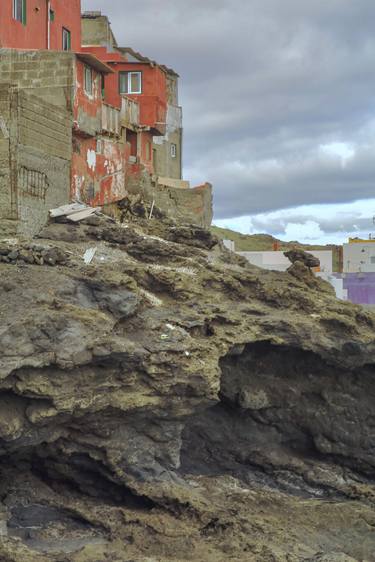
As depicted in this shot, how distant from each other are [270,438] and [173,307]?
5613 mm

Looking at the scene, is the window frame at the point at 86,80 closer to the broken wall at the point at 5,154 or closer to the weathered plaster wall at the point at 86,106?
the weathered plaster wall at the point at 86,106

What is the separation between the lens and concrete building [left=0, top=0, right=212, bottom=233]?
17038 millimetres

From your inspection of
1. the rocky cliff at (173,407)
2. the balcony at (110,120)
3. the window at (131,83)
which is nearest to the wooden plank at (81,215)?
the rocky cliff at (173,407)

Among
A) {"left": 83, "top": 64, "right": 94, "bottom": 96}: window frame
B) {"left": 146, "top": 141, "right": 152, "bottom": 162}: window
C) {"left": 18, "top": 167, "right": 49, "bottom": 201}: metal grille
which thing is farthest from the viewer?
{"left": 146, "top": 141, "right": 152, "bottom": 162}: window

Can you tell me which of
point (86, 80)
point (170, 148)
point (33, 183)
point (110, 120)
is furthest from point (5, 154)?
point (170, 148)

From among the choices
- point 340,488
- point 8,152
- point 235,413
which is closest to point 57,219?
point 8,152

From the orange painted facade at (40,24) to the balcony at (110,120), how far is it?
326cm

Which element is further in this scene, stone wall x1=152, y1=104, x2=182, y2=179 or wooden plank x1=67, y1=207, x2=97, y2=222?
stone wall x1=152, y1=104, x2=182, y2=179

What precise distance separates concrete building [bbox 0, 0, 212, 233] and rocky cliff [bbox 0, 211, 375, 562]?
61.1 inches

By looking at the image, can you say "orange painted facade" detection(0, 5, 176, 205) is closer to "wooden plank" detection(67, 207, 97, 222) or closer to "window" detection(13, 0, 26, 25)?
"window" detection(13, 0, 26, 25)

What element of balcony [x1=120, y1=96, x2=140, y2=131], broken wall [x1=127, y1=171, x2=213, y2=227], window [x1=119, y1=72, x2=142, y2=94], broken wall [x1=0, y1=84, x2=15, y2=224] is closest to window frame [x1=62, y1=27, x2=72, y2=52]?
balcony [x1=120, y1=96, x2=140, y2=131]

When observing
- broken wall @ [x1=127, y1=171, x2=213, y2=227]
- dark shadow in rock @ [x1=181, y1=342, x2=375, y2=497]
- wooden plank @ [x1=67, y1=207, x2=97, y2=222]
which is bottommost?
dark shadow in rock @ [x1=181, y1=342, x2=375, y2=497]

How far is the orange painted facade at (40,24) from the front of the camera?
2280cm

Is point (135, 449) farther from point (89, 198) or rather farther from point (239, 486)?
point (89, 198)
